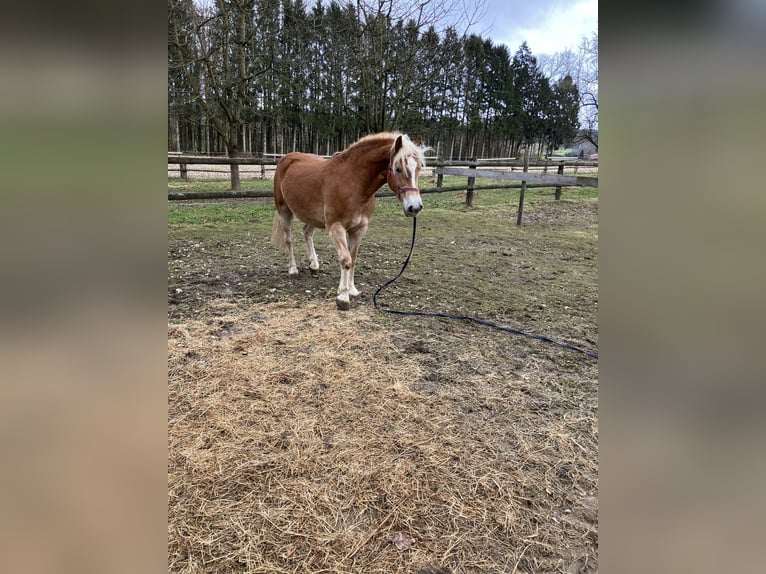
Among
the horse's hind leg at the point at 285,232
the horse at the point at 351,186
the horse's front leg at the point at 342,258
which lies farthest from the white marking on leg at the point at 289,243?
the horse's front leg at the point at 342,258

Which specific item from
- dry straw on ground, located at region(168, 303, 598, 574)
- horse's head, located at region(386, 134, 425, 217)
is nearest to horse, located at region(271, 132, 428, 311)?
horse's head, located at region(386, 134, 425, 217)

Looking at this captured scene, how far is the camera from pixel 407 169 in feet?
11.1

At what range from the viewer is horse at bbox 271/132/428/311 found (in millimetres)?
3414

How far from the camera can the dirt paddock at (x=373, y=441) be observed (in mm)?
1461

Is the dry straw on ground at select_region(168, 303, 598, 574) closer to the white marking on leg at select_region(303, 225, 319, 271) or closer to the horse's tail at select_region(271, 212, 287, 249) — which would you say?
the white marking on leg at select_region(303, 225, 319, 271)

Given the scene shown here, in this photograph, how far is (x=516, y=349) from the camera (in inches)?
120

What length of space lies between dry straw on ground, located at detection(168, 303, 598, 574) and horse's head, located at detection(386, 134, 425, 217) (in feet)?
3.97
